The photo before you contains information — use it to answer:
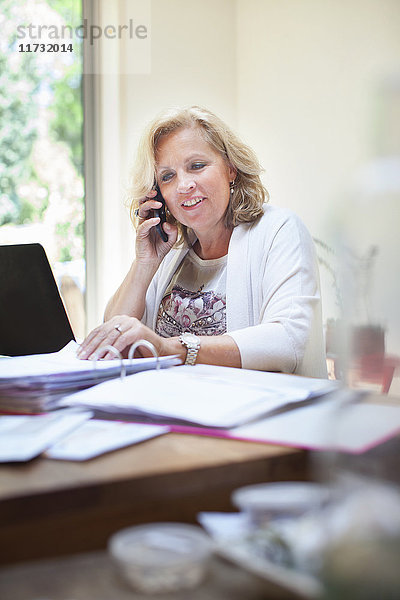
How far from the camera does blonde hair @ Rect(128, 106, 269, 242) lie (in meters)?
1.95

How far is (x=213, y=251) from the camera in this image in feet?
6.47

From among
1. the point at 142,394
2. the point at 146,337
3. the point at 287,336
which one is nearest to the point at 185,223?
the point at 287,336

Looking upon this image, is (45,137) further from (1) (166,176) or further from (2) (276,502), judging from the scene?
(2) (276,502)

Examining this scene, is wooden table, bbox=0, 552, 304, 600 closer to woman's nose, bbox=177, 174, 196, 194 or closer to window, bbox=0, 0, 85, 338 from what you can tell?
woman's nose, bbox=177, 174, 196, 194

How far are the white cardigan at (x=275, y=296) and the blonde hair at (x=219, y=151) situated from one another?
7 centimetres

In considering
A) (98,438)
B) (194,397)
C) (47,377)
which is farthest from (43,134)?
(98,438)

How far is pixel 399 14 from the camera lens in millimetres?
2785

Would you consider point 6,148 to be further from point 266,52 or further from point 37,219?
point 266,52

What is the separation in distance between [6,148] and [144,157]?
188 centimetres

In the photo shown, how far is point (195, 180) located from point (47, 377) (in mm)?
1133

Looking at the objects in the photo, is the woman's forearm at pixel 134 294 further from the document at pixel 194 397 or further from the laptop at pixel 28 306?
the document at pixel 194 397

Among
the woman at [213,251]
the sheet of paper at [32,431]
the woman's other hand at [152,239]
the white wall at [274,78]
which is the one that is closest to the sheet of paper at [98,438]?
the sheet of paper at [32,431]

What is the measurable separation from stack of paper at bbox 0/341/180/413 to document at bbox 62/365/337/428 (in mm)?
36

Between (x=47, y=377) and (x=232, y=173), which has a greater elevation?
(x=232, y=173)
